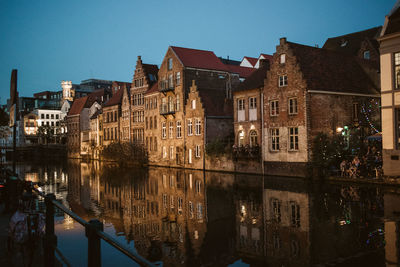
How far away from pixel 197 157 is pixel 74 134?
5286cm

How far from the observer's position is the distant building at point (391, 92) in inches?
961

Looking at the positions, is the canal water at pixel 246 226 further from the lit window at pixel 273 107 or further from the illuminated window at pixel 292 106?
the lit window at pixel 273 107

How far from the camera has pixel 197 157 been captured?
4462 centimetres

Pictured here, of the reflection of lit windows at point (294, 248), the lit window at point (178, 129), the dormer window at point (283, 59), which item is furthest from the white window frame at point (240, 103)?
the reflection of lit windows at point (294, 248)

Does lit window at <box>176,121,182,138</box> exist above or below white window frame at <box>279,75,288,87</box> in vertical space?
below

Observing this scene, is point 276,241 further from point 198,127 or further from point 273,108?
point 198,127

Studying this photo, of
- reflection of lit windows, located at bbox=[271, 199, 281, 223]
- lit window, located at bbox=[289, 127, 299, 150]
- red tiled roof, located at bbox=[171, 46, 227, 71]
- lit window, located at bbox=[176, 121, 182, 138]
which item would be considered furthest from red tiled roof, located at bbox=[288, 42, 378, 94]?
lit window, located at bbox=[176, 121, 182, 138]

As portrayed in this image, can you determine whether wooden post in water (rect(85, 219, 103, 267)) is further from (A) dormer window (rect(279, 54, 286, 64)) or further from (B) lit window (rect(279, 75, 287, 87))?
(A) dormer window (rect(279, 54, 286, 64))

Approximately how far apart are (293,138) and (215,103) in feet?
47.8

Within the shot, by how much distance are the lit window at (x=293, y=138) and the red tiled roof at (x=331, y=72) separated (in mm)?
3937

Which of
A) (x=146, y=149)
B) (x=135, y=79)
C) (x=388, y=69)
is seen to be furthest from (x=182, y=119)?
(x=388, y=69)

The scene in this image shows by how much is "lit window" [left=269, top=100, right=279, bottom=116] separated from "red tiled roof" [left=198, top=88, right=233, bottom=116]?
10103 millimetres

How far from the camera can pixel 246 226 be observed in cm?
1375

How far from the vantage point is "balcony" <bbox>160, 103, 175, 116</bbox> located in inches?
1993
